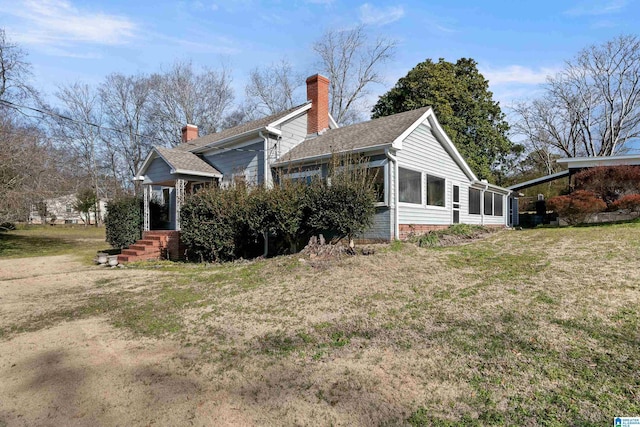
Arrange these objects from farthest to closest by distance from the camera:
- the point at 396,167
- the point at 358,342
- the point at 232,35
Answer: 1. the point at 232,35
2. the point at 396,167
3. the point at 358,342

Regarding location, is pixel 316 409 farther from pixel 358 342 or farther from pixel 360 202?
pixel 360 202

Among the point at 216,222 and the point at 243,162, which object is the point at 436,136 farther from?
the point at 216,222

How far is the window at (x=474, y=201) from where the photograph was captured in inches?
645

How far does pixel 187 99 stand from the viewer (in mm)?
31547

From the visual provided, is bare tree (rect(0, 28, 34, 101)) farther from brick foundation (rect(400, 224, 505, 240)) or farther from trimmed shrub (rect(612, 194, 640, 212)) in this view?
trimmed shrub (rect(612, 194, 640, 212))

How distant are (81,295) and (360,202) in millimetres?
6402

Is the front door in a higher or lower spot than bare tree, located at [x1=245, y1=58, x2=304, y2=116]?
lower

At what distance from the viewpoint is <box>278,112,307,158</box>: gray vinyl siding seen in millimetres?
13594

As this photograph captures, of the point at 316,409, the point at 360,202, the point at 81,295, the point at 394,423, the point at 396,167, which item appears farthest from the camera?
the point at 396,167

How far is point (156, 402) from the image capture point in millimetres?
2943

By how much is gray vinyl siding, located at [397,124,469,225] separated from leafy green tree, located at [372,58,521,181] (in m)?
9.07

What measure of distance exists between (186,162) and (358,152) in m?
7.29

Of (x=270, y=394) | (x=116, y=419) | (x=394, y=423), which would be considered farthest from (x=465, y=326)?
(x=116, y=419)

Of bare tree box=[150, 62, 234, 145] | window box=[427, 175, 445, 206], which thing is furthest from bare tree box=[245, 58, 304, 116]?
window box=[427, 175, 445, 206]
